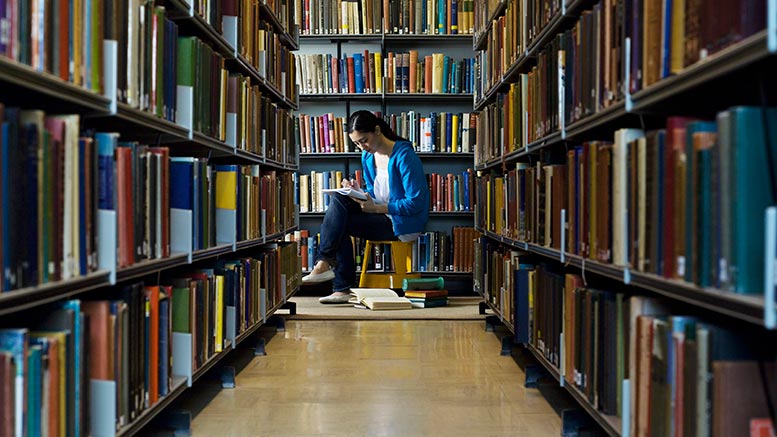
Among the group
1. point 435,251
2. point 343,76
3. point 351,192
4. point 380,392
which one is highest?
point 343,76

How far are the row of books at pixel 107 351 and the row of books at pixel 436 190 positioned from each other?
9.39 ft

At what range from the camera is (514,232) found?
10.3 feet

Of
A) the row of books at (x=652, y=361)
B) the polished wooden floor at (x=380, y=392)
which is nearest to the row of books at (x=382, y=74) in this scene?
the polished wooden floor at (x=380, y=392)

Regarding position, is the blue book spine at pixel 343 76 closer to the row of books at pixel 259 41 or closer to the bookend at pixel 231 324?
the row of books at pixel 259 41

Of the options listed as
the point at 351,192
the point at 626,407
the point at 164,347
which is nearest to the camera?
the point at 626,407

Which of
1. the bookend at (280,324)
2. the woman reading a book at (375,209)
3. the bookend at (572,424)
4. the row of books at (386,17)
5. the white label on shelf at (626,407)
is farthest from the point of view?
the row of books at (386,17)

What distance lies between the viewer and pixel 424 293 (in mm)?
4816

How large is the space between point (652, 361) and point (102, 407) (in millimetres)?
1126

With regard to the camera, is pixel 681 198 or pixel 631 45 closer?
pixel 681 198

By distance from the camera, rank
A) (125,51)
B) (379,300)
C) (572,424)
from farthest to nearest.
→ (379,300) → (572,424) → (125,51)

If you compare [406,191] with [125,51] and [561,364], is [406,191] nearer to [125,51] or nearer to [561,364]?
[561,364]

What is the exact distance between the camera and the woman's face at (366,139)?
480cm

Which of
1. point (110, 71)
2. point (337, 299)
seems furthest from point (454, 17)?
point (110, 71)

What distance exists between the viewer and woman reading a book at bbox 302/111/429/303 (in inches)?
189
